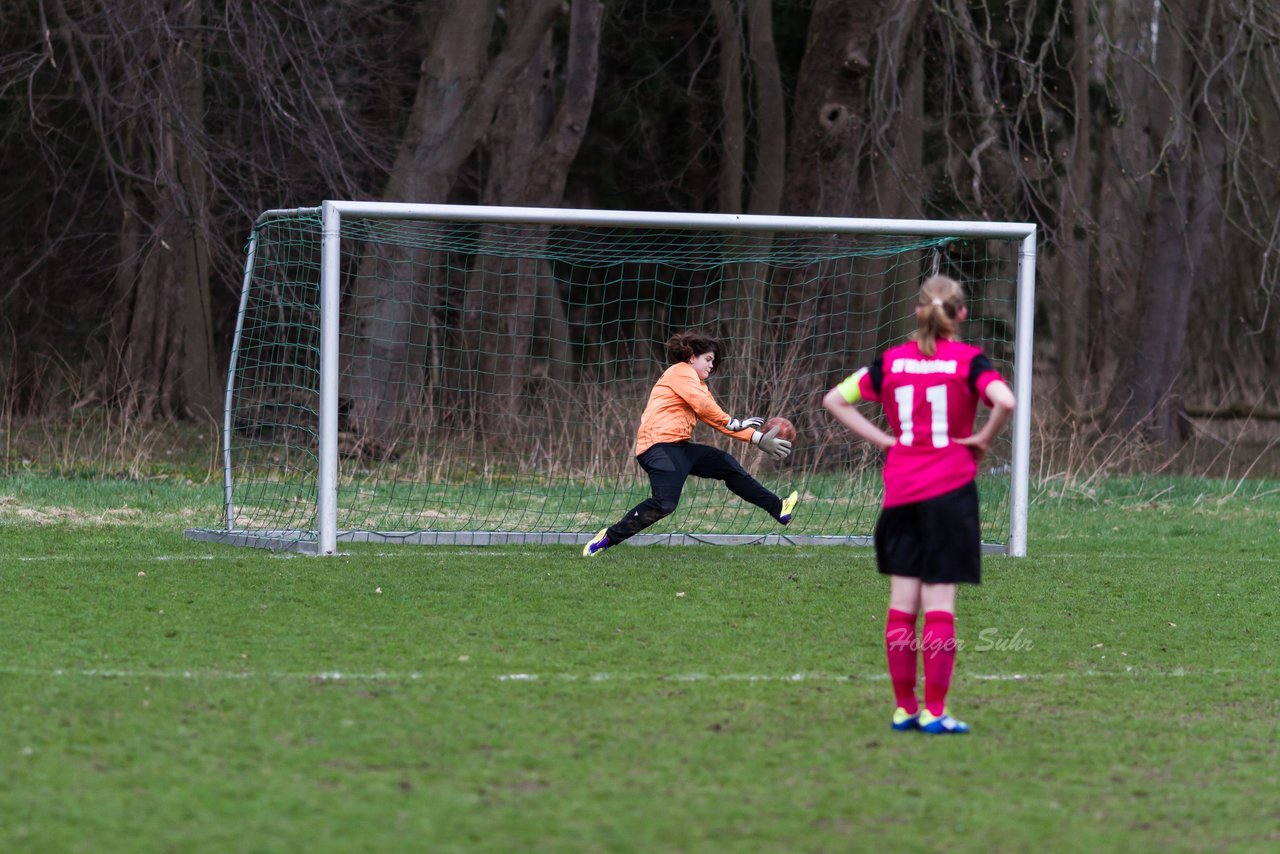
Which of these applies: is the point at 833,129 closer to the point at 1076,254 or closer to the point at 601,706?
the point at 1076,254

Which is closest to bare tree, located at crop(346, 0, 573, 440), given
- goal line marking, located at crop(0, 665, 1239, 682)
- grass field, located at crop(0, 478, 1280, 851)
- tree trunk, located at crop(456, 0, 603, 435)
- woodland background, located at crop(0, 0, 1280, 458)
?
woodland background, located at crop(0, 0, 1280, 458)

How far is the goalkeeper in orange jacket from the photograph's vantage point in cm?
876

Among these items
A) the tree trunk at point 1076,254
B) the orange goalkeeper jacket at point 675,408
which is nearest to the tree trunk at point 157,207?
the orange goalkeeper jacket at point 675,408

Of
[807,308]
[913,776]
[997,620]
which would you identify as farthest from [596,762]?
[807,308]

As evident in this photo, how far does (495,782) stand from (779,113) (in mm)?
17911

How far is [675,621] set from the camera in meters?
6.91

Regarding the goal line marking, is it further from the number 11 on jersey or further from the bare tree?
the bare tree

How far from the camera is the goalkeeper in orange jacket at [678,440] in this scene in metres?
8.76

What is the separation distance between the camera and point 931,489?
486 cm

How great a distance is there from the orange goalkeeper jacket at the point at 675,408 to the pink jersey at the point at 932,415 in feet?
12.5

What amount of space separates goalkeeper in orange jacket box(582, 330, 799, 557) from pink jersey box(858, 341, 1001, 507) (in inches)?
146

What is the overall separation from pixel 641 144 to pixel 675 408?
561 inches

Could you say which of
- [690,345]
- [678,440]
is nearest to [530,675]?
[678,440]

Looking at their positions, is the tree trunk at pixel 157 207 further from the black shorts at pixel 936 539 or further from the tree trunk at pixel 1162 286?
the tree trunk at pixel 1162 286
